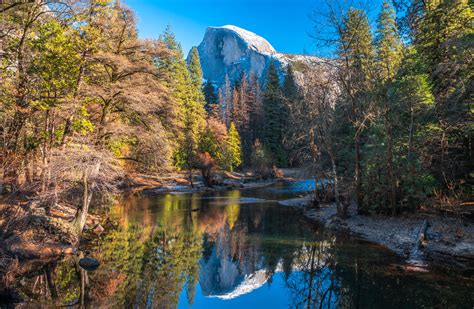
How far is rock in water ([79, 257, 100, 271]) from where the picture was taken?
36.3 feet

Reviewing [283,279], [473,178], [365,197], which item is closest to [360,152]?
[365,197]

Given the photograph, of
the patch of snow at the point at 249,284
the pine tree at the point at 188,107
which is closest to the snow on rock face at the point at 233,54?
the pine tree at the point at 188,107

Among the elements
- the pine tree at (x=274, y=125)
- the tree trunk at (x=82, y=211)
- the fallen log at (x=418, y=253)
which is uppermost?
the pine tree at (x=274, y=125)

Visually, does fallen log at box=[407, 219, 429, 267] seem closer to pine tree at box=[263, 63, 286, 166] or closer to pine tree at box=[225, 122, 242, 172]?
pine tree at box=[225, 122, 242, 172]

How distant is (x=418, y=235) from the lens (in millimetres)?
12930

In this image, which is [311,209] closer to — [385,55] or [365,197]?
[365,197]

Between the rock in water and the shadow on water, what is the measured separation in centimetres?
24

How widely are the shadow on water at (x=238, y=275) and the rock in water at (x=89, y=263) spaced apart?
0.77 ft

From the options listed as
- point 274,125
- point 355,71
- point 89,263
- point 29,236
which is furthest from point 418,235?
point 274,125

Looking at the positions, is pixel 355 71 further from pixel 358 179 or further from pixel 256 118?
pixel 256 118

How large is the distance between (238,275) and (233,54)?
131 metres

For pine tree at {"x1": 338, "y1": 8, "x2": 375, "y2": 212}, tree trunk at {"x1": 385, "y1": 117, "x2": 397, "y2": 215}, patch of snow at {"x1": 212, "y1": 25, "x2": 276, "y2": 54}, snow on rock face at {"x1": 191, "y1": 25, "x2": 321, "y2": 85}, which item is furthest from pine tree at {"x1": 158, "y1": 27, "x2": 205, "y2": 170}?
patch of snow at {"x1": 212, "y1": 25, "x2": 276, "y2": 54}

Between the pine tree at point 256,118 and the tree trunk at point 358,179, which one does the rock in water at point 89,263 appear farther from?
the pine tree at point 256,118

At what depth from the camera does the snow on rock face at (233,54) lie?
128 meters
